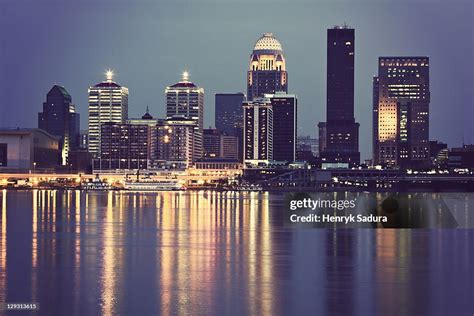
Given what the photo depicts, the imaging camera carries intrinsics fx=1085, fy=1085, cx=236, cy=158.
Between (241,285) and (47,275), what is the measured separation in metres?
7.37

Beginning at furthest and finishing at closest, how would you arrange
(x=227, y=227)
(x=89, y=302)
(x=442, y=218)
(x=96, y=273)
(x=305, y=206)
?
(x=305, y=206) < (x=442, y=218) < (x=227, y=227) < (x=96, y=273) < (x=89, y=302)

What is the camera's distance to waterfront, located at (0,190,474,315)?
1305 inches

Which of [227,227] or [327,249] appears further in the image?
[227,227]

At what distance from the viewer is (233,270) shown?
41219mm

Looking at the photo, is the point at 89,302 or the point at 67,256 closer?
the point at 89,302

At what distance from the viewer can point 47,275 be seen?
3925 cm

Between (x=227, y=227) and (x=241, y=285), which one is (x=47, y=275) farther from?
(x=227, y=227)

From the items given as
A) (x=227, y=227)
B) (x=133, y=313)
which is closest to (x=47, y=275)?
(x=133, y=313)

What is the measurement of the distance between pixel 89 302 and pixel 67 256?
13.2 m

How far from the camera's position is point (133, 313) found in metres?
31.1

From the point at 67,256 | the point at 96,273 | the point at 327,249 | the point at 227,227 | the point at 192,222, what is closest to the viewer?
the point at 96,273

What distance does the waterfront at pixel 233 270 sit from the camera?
1305 inches

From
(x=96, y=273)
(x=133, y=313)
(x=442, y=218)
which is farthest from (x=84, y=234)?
(x=442, y=218)

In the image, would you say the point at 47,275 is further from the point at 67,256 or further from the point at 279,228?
the point at 279,228
